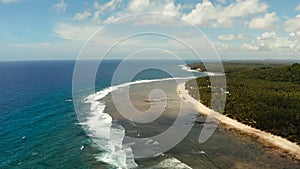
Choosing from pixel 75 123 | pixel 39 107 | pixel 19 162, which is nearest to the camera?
pixel 19 162

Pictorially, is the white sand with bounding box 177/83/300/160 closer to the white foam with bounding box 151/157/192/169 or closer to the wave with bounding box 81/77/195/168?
the white foam with bounding box 151/157/192/169

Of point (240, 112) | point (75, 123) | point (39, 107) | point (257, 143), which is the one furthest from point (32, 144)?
point (240, 112)

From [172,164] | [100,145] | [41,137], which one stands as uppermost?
[41,137]

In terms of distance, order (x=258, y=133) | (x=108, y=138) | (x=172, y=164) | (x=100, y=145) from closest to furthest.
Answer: (x=172, y=164) < (x=100, y=145) < (x=108, y=138) < (x=258, y=133)

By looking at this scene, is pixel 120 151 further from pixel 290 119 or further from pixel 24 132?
pixel 290 119

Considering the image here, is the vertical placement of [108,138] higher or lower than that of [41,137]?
lower

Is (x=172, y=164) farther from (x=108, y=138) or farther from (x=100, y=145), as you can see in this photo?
(x=108, y=138)

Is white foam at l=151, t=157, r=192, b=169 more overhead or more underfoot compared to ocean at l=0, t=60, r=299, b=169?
more underfoot

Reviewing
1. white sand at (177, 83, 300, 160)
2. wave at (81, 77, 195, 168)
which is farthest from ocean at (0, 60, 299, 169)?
white sand at (177, 83, 300, 160)

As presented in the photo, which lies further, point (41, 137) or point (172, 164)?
point (41, 137)

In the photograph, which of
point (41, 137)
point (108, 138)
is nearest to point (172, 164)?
point (108, 138)

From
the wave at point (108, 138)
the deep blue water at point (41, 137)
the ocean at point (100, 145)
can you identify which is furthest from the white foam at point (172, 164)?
the deep blue water at point (41, 137)
